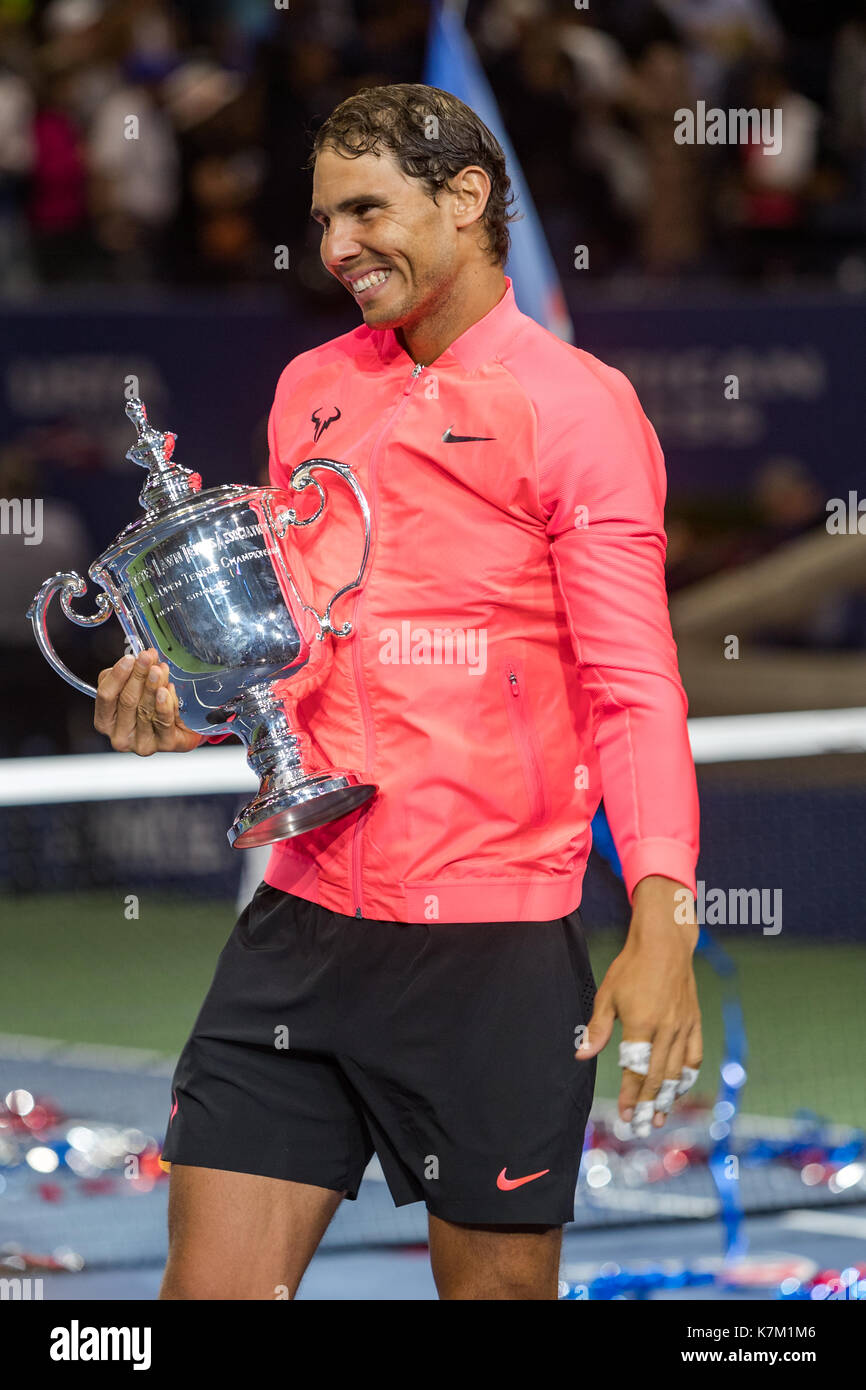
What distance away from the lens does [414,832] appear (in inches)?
92.3

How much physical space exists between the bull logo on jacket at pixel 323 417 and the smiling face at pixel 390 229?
0.14 metres

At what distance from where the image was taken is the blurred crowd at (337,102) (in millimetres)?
8953

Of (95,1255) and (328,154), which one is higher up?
(328,154)

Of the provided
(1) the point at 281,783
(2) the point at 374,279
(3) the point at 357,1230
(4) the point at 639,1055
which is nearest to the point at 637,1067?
(4) the point at 639,1055

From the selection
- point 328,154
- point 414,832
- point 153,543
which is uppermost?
point 328,154

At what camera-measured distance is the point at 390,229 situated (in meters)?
2.32

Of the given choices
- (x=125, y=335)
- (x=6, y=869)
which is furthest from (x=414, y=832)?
(x=125, y=335)

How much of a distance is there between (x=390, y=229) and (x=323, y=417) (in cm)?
28

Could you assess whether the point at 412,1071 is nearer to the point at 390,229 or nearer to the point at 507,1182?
the point at 507,1182

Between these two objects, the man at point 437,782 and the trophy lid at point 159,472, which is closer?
the man at point 437,782

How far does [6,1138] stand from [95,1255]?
906 mm

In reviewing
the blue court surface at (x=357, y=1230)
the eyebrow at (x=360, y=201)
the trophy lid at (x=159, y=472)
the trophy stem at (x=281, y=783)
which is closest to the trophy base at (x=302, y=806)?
the trophy stem at (x=281, y=783)

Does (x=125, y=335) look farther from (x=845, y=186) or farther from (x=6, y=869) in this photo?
(x=845, y=186)

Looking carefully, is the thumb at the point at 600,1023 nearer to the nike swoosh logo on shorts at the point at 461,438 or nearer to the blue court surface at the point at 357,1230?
the nike swoosh logo on shorts at the point at 461,438
